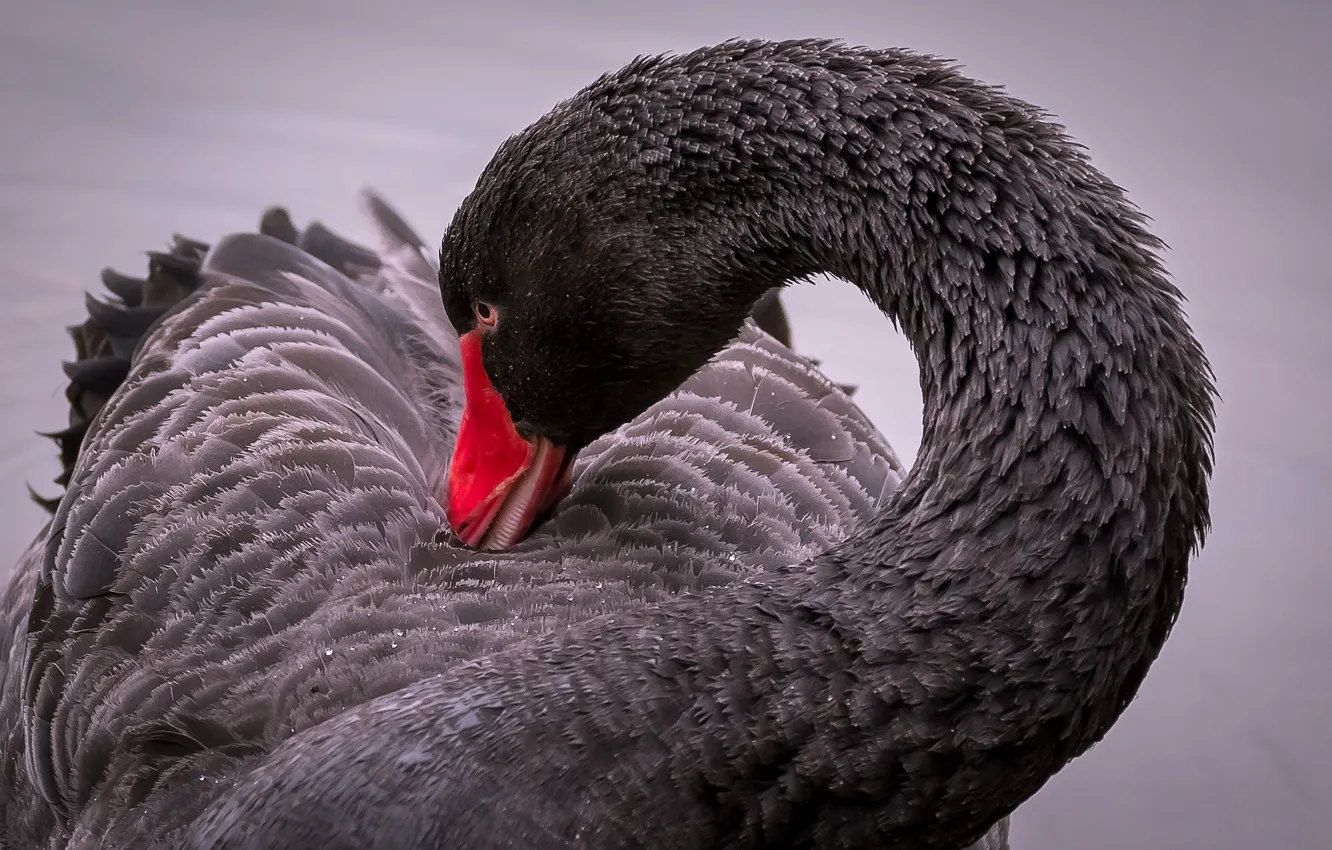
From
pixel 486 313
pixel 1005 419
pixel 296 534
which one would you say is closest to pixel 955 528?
pixel 1005 419

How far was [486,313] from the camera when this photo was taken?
2094mm

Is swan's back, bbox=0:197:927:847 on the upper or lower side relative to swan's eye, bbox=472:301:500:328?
lower

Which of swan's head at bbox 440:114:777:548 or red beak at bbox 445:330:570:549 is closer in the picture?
swan's head at bbox 440:114:777:548

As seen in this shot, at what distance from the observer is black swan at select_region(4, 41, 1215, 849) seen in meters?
1.50

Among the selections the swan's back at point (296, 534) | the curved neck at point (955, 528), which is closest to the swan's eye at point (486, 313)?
the swan's back at point (296, 534)

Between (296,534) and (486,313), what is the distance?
1.39ft

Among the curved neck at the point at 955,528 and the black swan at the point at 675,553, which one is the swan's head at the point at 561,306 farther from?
the curved neck at the point at 955,528

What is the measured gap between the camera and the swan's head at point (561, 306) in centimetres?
192

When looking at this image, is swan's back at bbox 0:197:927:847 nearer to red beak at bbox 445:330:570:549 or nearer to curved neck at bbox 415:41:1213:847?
red beak at bbox 445:330:570:549

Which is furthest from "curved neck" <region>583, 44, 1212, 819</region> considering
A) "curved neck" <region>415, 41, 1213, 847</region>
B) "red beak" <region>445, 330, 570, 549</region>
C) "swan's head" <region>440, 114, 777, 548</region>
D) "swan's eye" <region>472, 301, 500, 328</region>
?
"red beak" <region>445, 330, 570, 549</region>

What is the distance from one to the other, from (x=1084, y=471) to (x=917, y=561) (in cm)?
21

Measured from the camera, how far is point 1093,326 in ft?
4.96

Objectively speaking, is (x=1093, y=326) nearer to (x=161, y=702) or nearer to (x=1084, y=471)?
(x=1084, y=471)

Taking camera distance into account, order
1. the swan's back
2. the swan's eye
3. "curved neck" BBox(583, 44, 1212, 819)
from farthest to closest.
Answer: the swan's eye, the swan's back, "curved neck" BBox(583, 44, 1212, 819)
